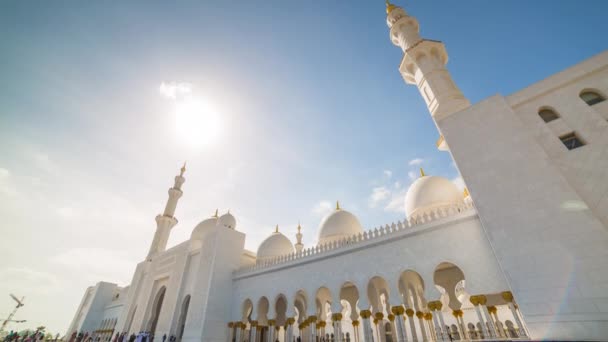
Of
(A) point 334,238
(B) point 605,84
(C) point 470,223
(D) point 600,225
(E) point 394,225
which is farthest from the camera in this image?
(A) point 334,238

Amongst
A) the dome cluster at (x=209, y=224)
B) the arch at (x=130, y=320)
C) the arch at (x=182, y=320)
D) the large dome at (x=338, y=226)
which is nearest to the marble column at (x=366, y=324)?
the large dome at (x=338, y=226)

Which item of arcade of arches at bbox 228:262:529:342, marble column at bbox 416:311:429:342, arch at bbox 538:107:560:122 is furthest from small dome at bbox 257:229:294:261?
arch at bbox 538:107:560:122

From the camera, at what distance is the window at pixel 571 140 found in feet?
24.1

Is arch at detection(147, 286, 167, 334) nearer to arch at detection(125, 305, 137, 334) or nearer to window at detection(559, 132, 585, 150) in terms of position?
arch at detection(125, 305, 137, 334)

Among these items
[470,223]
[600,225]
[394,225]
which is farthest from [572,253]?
[394,225]

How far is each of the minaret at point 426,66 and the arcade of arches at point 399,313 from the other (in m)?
6.38

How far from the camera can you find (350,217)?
15.7 metres

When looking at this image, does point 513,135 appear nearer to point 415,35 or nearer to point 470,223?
point 470,223

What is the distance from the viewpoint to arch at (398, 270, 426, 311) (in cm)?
1041

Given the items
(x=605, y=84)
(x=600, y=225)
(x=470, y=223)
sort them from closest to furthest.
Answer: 1. (x=600, y=225)
2. (x=605, y=84)
3. (x=470, y=223)

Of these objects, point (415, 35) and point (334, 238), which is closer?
point (415, 35)

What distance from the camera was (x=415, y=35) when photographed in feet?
45.5

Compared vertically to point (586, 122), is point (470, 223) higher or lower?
lower

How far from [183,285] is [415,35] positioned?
1845 centimetres
